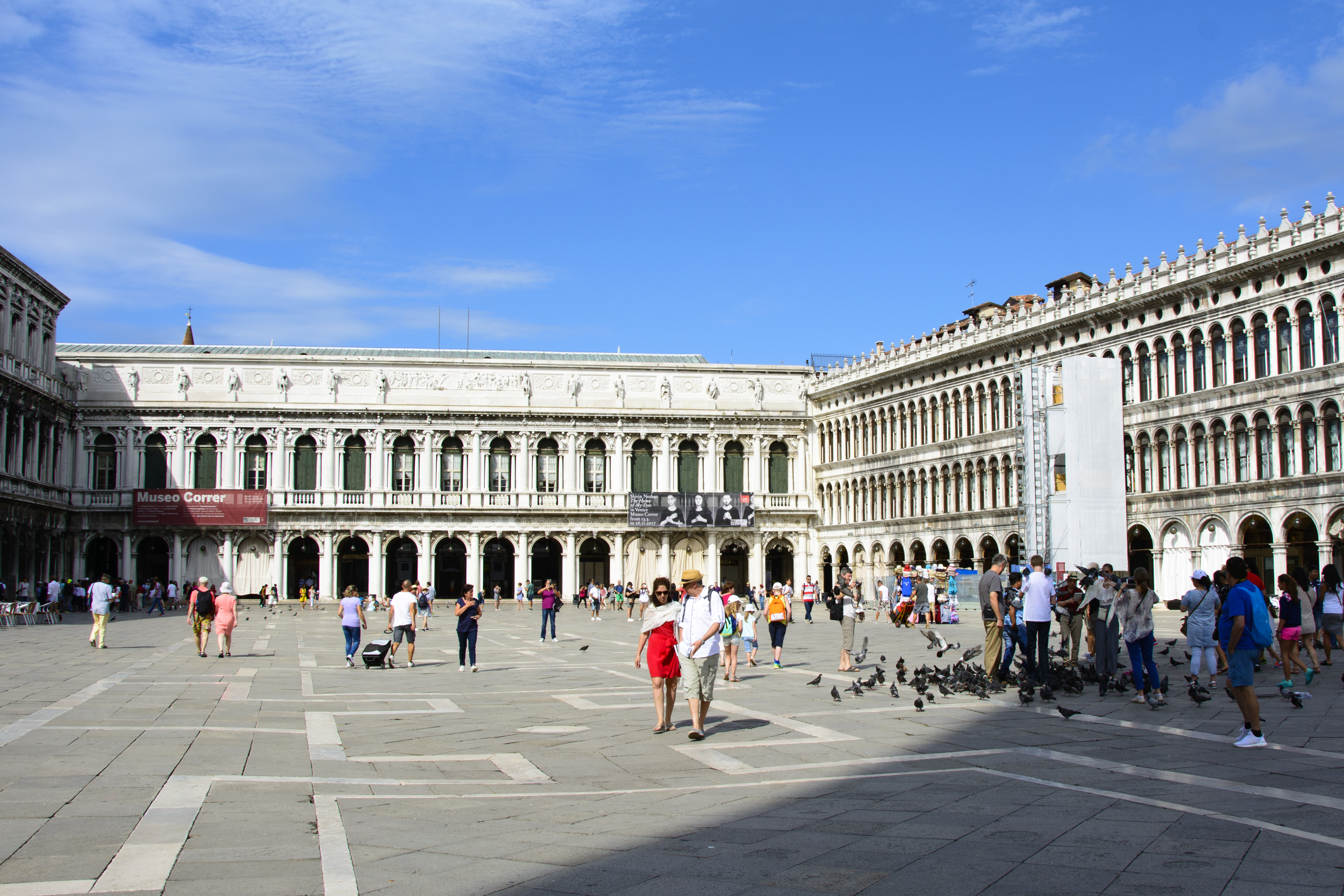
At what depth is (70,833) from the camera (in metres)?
7.92

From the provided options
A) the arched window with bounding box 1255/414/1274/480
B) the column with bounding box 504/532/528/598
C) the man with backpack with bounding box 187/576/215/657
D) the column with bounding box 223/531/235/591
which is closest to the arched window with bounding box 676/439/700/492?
the column with bounding box 504/532/528/598

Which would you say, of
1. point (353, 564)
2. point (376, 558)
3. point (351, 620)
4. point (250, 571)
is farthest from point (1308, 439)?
point (250, 571)

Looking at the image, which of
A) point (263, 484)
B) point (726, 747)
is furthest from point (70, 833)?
point (263, 484)

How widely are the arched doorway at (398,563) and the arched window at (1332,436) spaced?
143 feet

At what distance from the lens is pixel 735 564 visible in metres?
69.1

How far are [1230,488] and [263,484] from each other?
45.9 meters

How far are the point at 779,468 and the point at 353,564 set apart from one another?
77.5 ft

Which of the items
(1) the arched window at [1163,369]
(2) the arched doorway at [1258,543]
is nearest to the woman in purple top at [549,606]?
(2) the arched doorway at [1258,543]

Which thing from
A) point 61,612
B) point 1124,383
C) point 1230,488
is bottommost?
point 61,612

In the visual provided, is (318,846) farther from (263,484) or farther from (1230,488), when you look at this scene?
(263,484)

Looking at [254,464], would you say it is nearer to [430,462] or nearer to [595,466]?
[430,462]

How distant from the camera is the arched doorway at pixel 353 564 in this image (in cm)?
6544

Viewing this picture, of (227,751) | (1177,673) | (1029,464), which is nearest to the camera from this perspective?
(227,751)

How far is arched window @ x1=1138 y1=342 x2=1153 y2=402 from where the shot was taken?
44.5 m
